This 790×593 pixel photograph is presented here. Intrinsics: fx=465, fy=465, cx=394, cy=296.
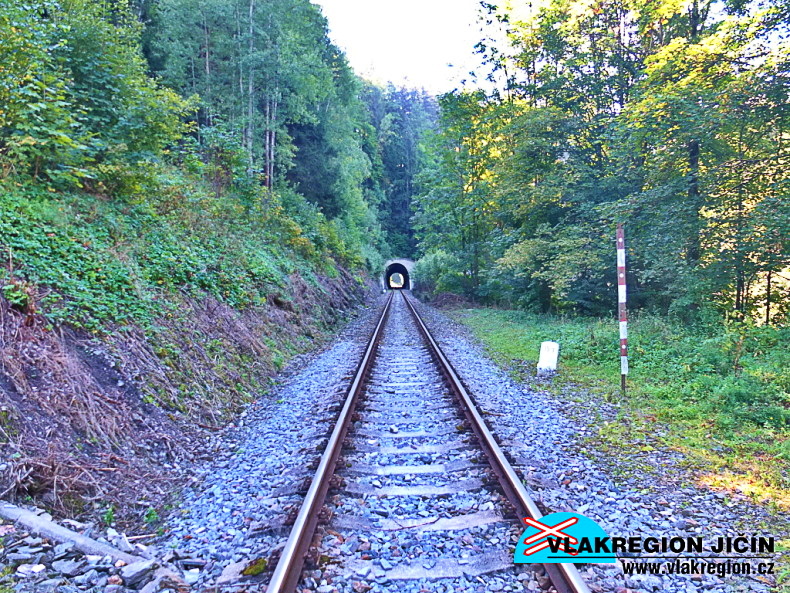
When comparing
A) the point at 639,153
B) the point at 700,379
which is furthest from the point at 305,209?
the point at 700,379

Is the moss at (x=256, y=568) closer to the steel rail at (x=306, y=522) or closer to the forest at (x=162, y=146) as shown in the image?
the steel rail at (x=306, y=522)

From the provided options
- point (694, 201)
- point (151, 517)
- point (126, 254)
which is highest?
point (694, 201)

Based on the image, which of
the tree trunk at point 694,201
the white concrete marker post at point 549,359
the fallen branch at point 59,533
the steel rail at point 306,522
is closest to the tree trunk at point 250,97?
the white concrete marker post at point 549,359

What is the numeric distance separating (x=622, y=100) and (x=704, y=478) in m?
13.9

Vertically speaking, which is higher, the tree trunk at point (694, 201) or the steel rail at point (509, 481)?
the tree trunk at point (694, 201)

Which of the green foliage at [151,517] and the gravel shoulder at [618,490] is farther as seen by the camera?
the green foliage at [151,517]

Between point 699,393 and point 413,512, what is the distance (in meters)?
5.26

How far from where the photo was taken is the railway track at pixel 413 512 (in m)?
2.96

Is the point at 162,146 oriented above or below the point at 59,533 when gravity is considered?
above

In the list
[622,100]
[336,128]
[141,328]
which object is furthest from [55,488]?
[336,128]

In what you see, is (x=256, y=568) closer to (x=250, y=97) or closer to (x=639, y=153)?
(x=639, y=153)

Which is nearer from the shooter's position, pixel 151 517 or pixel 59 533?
pixel 59 533

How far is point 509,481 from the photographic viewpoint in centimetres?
401

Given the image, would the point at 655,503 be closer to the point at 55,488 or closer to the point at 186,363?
the point at 55,488
